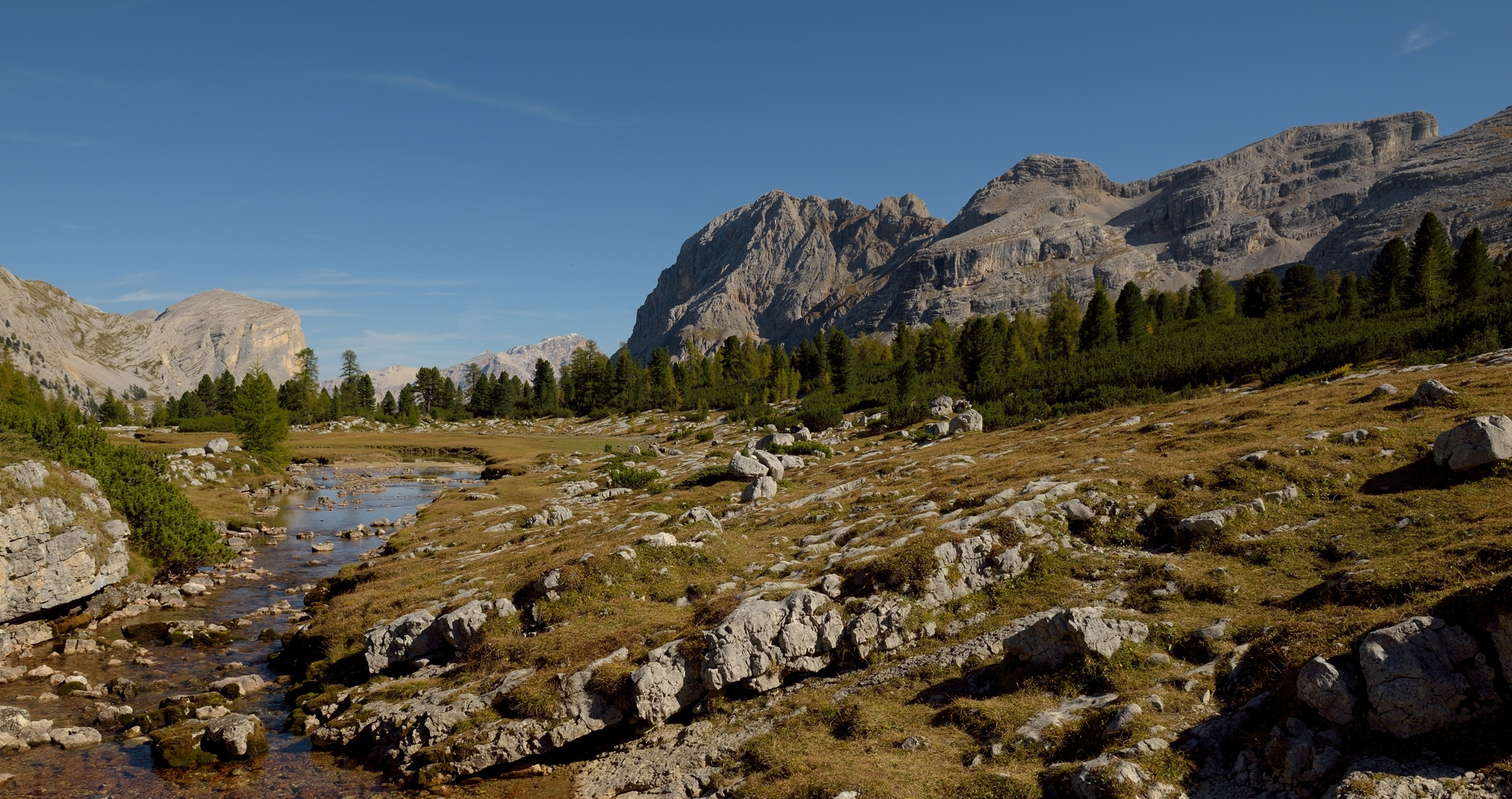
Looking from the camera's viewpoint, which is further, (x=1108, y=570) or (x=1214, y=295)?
(x=1214, y=295)

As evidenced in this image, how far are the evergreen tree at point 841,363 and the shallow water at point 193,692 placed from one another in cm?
9385

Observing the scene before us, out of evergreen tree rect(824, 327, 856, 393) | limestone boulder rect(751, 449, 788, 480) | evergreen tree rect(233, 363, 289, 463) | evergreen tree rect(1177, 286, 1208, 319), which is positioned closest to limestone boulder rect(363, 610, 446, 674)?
limestone boulder rect(751, 449, 788, 480)

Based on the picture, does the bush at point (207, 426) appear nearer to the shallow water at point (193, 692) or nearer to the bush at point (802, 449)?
the shallow water at point (193, 692)

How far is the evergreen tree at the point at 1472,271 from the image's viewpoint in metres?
73.8

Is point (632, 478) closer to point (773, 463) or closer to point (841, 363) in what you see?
point (773, 463)

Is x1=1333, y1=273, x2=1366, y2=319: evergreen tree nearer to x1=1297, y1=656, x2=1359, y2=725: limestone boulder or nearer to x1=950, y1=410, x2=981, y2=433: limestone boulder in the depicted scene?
x1=950, y1=410, x2=981, y2=433: limestone boulder

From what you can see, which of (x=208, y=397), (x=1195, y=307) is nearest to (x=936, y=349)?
(x=1195, y=307)

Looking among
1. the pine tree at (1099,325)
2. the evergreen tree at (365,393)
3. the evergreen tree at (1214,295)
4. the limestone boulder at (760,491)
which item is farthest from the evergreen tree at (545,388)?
the evergreen tree at (1214,295)

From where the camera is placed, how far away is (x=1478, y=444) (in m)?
18.5

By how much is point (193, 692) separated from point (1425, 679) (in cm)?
2876

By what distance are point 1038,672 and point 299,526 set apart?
50621 mm

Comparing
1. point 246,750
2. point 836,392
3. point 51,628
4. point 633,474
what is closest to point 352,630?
point 246,750

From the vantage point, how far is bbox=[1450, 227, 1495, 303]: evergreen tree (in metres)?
73.8

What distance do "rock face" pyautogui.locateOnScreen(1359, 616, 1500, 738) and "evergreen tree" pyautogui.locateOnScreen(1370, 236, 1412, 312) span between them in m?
96.6
